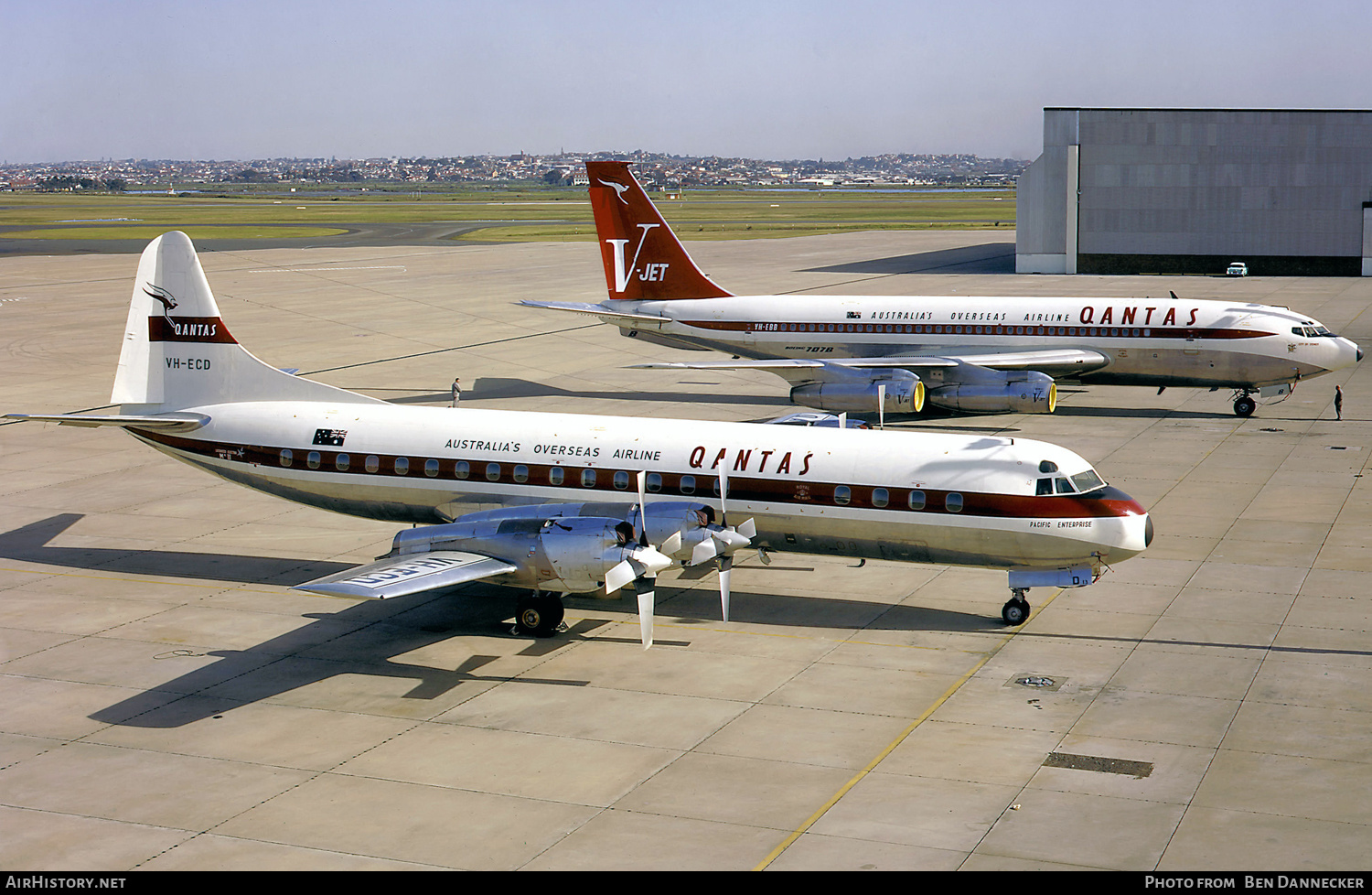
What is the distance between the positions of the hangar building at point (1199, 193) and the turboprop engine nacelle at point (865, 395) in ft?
191

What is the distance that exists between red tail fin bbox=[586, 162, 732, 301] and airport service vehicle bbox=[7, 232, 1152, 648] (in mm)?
20983

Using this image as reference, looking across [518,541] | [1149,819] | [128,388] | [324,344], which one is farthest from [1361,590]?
[324,344]

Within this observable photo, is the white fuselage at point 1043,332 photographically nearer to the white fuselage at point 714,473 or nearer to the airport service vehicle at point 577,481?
the airport service vehicle at point 577,481

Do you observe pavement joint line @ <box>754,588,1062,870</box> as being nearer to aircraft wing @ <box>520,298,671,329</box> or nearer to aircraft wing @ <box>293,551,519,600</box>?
aircraft wing @ <box>293,551,519,600</box>

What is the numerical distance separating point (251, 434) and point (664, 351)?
36869 mm

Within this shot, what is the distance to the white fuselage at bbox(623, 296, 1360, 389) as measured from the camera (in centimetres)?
4453

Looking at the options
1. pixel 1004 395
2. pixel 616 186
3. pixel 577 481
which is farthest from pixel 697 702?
pixel 616 186

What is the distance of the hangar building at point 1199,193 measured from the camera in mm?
93125

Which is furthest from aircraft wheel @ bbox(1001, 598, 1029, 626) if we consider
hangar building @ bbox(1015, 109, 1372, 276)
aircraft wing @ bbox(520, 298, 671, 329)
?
hangar building @ bbox(1015, 109, 1372, 276)

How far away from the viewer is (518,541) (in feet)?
79.8

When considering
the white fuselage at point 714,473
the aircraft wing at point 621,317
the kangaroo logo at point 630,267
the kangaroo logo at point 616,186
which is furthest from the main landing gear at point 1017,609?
the kangaroo logo at point 616,186

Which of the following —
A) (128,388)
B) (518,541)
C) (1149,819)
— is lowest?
(1149,819)
